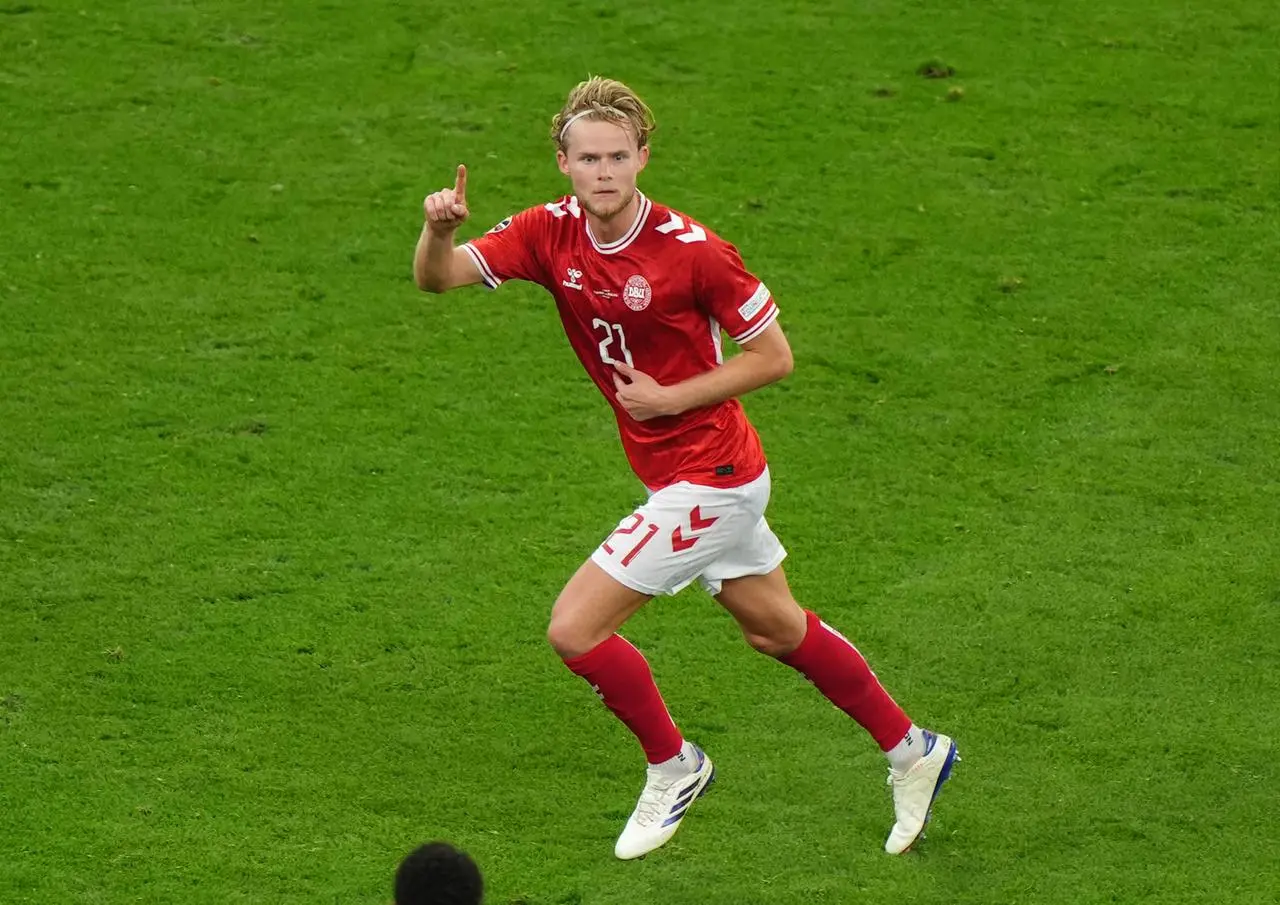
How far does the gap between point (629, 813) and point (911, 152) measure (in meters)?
5.14

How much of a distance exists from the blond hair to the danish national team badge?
39 cm

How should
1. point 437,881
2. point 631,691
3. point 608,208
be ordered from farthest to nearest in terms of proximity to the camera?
point 631,691 → point 608,208 → point 437,881

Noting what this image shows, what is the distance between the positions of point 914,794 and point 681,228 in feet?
6.02

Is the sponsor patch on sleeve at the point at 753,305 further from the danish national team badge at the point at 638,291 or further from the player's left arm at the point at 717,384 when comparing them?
the danish national team badge at the point at 638,291

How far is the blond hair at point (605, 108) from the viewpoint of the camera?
17.5 feet

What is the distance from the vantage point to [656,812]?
18.9 ft

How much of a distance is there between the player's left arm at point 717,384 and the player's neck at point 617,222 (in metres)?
0.41

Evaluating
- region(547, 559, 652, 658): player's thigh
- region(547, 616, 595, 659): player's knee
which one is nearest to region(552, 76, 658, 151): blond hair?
region(547, 559, 652, 658): player's thigh

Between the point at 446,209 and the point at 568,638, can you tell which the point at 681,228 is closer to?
the point at 446,209

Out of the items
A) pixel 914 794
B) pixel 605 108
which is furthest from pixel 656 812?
pixel 605 108

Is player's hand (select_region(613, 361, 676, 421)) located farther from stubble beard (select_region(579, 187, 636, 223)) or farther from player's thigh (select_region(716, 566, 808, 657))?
player's thigh (select_region(716, 566, 808, 657))

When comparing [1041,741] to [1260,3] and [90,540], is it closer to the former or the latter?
[90,540]

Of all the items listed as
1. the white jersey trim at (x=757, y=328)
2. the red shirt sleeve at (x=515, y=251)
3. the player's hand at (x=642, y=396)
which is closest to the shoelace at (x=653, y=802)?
the player's hand at (x=642, y=396)

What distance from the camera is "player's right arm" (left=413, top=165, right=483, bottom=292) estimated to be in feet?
17.5
